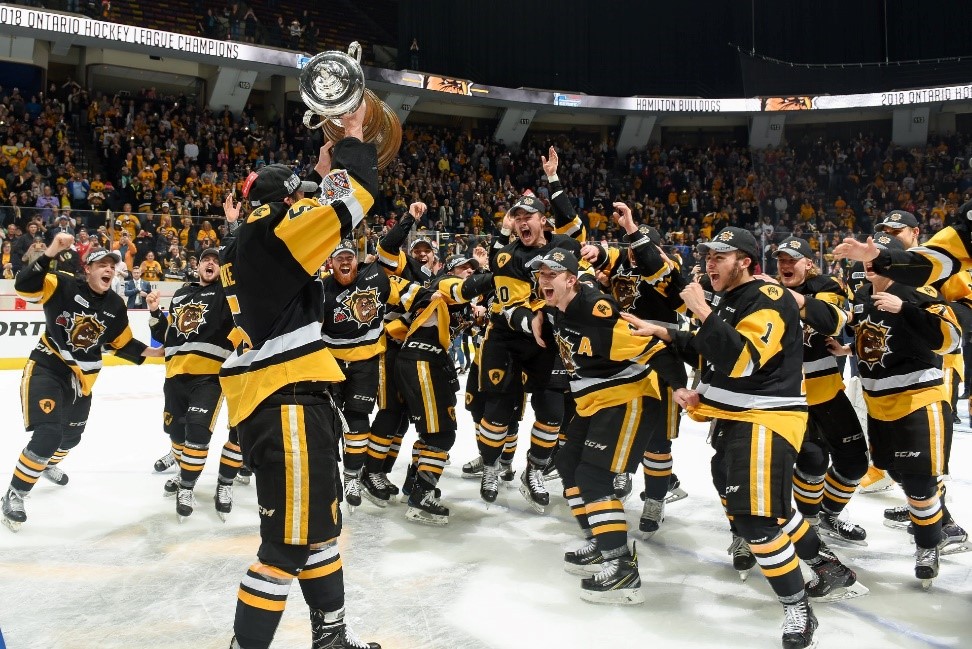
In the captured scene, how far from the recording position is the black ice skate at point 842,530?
203 inches

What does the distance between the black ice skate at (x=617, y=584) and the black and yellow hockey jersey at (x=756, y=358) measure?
924 millimetres

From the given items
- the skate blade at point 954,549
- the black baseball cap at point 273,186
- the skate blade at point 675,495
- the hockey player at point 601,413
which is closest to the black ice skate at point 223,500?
the hockey player at point 601,413

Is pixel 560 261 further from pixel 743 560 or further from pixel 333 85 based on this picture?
pixel 743 560

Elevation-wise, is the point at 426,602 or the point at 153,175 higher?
the point at 153,175

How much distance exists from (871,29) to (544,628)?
3091 centimetres

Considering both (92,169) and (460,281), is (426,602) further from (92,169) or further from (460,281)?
(92,169)

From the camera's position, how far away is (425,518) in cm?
559

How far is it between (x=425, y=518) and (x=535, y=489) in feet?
3.02

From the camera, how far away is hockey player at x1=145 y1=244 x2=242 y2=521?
5766 mm

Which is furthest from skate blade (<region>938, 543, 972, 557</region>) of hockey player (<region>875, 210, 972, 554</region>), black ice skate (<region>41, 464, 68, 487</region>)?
black ice skate (<region>41, 464, 68, 487</region>)

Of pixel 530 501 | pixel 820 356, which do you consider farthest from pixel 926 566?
pixel 530 501

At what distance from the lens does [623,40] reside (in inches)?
1176

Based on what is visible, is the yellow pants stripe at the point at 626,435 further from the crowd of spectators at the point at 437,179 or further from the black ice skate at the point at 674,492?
the crowd of spectators at the point at 437,179

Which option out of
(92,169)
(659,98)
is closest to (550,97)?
(659,98)
